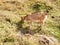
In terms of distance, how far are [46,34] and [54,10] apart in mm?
2459

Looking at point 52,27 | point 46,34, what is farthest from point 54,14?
point 46,34

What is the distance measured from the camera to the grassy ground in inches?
295

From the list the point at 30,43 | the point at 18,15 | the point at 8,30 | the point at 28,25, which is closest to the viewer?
the point at 30,43

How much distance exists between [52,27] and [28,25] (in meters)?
0.89

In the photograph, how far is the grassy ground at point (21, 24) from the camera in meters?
7.49

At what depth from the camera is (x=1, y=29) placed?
8.23 metres

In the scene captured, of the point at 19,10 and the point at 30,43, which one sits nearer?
the point at 30,43

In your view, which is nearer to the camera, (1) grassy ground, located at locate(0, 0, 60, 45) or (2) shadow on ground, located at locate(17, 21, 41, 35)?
(1) grassy ground, located at locate(0, 0, 60, 45)

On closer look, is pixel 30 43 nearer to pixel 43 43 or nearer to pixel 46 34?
pixel 43 43

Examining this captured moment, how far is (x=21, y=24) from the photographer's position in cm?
908

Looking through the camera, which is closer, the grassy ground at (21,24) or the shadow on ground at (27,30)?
the grassy ground at (21,24)

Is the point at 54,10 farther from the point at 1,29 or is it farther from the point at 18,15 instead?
the point at 1,29

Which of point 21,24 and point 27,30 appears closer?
point 27,30

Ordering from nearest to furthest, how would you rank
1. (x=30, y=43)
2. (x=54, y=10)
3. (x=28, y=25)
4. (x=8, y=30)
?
(x=30, y=43)
(x=8, y=30)
(x=28, y=25)
(x=54, y=10)
